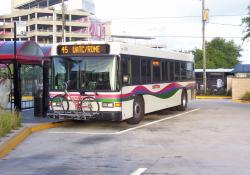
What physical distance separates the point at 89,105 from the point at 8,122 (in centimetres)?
294

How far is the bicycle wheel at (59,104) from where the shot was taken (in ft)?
54.3

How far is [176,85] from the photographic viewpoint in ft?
75.0

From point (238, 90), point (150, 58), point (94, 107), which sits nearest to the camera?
point (94, 107)

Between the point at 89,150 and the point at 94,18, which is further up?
the point at 94,18

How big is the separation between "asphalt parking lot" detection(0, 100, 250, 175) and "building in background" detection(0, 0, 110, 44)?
102520mm

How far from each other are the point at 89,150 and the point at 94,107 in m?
4.13

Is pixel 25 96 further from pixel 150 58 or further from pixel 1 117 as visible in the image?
pixel 1 117

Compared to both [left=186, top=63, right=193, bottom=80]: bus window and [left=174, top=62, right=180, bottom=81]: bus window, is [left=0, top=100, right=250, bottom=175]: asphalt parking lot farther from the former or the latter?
[left=186, top=63, right=193, bottom=80]: bus window

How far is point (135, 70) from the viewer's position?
58.4 feet

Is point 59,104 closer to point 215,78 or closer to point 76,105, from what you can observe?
point 76,105

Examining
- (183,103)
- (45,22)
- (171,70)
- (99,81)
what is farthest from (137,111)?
(45,22)

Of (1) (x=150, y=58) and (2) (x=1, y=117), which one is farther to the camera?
(1) (x=150, y=58)

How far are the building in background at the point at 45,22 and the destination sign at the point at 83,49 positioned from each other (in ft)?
333

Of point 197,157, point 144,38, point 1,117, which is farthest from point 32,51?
point 144,38
